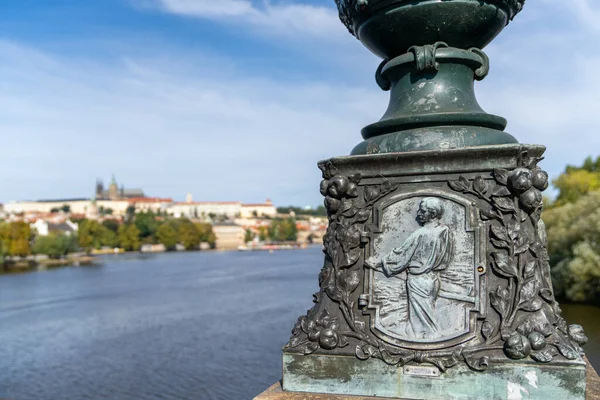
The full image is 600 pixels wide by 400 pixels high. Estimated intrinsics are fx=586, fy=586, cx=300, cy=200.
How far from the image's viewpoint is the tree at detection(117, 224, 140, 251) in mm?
95062

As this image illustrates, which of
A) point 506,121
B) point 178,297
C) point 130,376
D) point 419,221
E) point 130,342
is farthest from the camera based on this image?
point 178,297

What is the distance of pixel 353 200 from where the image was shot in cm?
311

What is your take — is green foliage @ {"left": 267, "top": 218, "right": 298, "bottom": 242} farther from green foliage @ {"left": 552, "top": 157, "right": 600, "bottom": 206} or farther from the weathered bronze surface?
the weathered bronze surface

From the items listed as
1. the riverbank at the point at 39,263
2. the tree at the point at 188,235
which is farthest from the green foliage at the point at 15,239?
the tree at the point at 188,235

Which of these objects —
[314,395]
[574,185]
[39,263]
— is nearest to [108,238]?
[39,263]

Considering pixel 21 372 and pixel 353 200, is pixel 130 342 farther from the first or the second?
pixel 353 200

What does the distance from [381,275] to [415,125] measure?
0.81 meters

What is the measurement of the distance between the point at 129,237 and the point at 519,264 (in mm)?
97431

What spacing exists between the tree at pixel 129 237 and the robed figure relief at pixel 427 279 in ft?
317

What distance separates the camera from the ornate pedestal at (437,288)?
2645 mm

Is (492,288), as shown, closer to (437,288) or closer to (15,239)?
(437,288)

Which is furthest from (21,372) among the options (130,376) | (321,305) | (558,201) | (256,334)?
(558,201)

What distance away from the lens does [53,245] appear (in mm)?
69125

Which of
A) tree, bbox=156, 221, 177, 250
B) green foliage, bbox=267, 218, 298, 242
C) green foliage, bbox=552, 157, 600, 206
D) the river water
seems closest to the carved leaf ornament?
the river water
